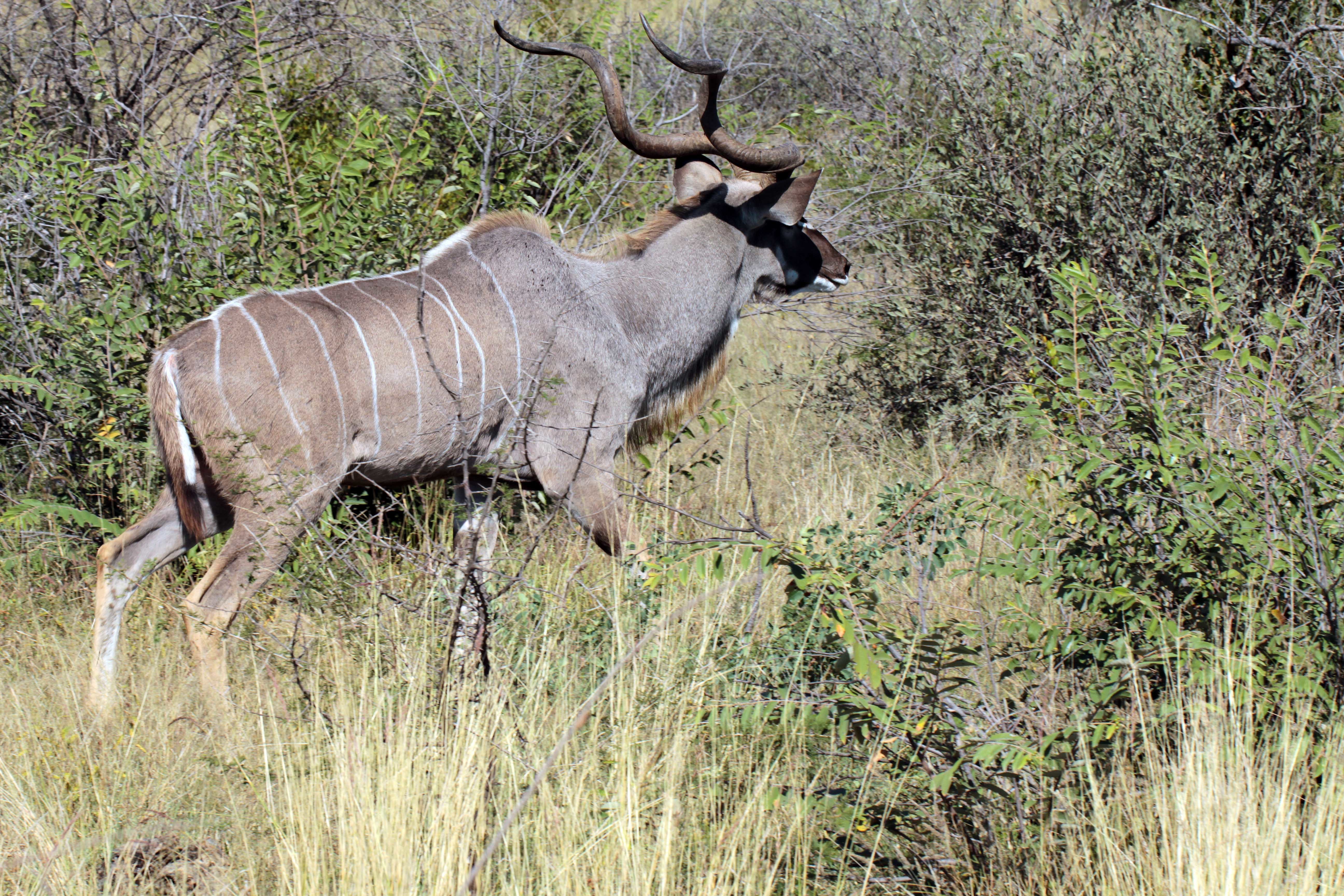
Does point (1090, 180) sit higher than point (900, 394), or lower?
higher

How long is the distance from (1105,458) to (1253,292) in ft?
8.24

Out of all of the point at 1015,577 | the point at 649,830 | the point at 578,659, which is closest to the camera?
the point at 649,830

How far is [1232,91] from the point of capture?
480 cm

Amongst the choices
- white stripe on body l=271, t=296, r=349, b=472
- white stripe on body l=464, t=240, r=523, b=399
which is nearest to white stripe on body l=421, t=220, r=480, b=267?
white stripe on body l=464, t=240, r=523, b=399

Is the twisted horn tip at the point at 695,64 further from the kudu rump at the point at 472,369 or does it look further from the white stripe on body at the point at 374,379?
the white stripe on body at the point at 374,379

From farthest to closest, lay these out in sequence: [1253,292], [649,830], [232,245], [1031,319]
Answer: [1031,319], [1253,292], [232,245], [649,830]

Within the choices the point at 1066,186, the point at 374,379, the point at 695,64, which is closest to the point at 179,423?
the point at 374,379

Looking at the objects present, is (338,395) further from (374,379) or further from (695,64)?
(695,64)

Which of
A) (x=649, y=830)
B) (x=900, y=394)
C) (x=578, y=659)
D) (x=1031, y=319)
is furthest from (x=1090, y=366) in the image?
(x=649, y=830)

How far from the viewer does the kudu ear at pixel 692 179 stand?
450 centimetres

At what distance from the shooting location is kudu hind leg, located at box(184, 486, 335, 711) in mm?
3107

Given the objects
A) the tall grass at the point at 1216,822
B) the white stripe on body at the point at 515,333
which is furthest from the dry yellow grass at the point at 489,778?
the white stripe on body at the point at 515,333

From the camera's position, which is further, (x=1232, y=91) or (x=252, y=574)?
(x=1232, y=91)

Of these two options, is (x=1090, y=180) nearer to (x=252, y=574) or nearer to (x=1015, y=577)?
(x=1015, y=577)
